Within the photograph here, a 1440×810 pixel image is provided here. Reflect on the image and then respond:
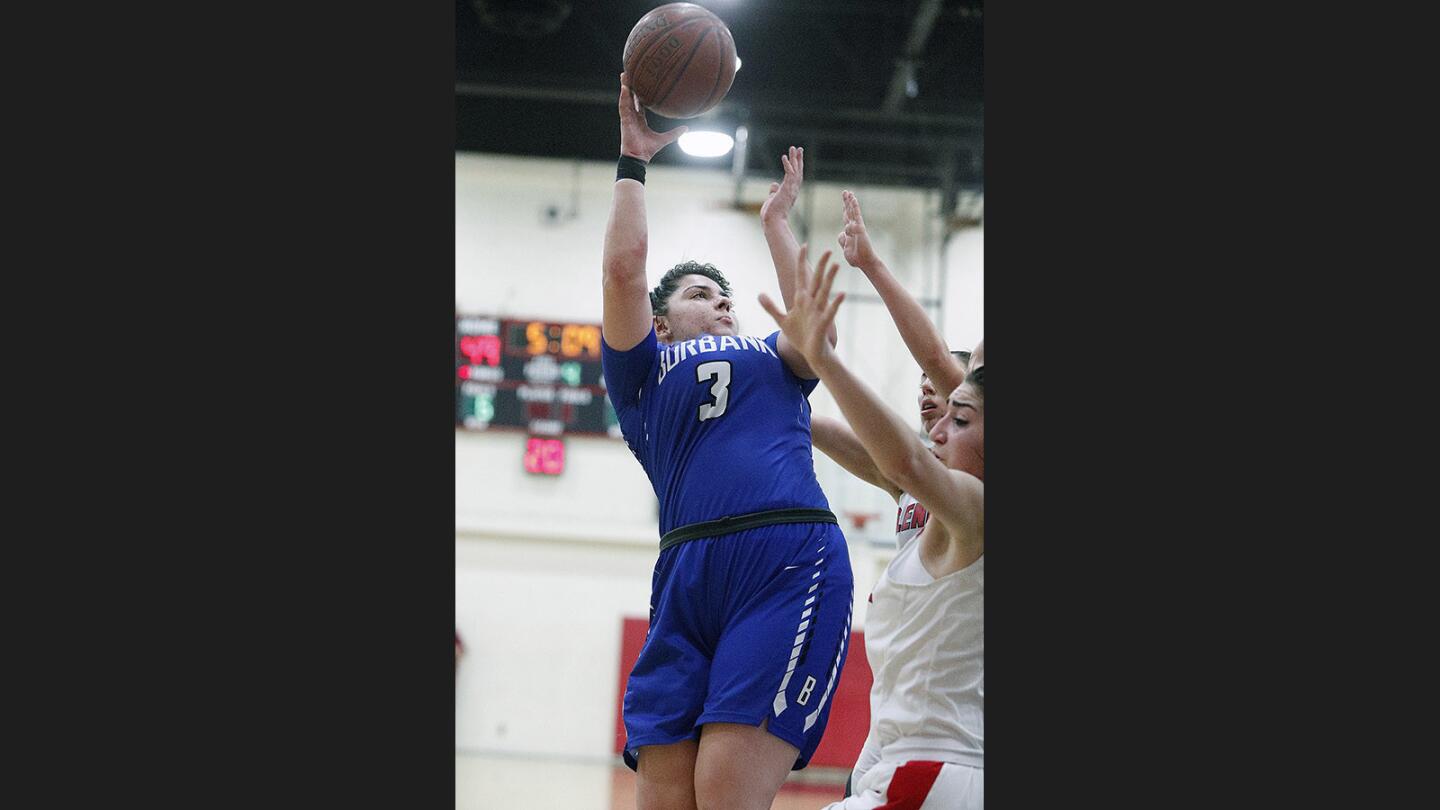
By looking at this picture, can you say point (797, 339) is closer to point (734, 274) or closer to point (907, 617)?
point (907, 617)

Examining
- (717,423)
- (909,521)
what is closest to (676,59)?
(717,423)

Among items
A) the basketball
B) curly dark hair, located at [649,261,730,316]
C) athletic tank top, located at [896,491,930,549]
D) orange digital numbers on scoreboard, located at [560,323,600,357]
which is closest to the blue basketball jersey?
curly dark hair, located at [649,261,730,316]

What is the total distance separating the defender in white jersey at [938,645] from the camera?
3.20 m

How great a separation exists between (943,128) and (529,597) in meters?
5.35

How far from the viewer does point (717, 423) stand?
3613mm

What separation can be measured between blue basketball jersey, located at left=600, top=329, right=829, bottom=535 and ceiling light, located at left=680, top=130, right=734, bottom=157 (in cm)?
645

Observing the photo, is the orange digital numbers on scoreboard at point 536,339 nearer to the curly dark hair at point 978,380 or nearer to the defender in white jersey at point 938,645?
the defender in white jersey at point 938,645

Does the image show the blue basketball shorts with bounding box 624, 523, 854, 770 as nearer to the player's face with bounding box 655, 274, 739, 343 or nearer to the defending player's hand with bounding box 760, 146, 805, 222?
the player's face with bounding box 655, 274, 739, 343

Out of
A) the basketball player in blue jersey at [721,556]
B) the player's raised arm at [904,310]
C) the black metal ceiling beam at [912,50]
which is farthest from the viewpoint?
the black metal ceiling beam at [912,50]

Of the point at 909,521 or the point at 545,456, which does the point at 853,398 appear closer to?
the point at 909,521

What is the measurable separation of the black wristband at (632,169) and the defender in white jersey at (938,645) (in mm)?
767

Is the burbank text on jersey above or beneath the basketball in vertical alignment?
beneath

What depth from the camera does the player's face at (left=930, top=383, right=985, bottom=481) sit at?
3377 millimetres

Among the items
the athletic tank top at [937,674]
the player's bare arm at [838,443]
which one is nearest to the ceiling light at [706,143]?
the player's bare arm at [838,443]
